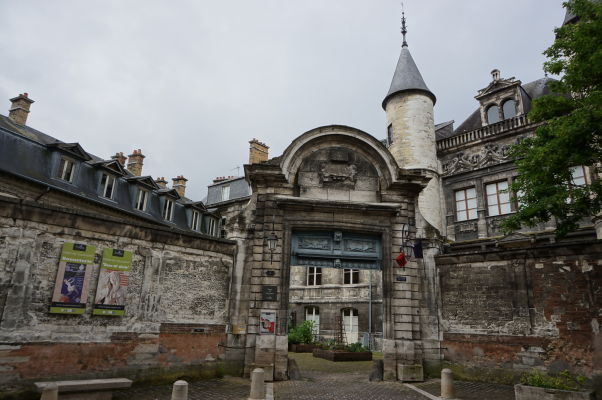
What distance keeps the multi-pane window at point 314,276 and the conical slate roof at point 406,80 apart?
11.3 meters

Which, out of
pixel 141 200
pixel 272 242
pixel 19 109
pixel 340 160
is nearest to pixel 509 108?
pixel 340 160

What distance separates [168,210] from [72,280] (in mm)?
14416

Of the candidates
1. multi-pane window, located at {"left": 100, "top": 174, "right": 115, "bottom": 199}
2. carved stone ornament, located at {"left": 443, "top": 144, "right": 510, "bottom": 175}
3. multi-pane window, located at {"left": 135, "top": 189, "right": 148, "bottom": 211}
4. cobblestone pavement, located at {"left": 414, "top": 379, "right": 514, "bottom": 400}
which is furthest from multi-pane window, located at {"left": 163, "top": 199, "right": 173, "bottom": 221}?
cobblestone pavement, located at {"left": 414, "top": 379, "right": 514, "bottom": 400}

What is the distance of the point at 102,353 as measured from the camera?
7.79 metres

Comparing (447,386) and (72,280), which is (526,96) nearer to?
(447,386)

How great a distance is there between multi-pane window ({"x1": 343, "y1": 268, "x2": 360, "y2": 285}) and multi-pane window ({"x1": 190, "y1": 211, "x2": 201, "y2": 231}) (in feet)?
30.1

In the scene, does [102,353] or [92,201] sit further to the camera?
[92,201]

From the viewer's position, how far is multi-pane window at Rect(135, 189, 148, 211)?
19800mm

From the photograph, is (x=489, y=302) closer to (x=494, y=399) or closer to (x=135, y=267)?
(x=494, y=399)

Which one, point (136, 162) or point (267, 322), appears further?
point (136, 162)

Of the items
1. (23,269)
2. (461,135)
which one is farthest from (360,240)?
(461,135)

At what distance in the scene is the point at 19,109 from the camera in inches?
749

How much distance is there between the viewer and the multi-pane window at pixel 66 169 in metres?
16.6

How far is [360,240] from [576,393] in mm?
5759
